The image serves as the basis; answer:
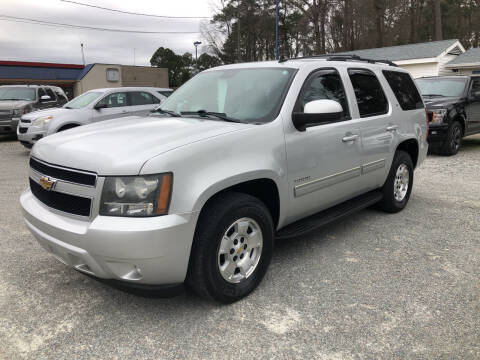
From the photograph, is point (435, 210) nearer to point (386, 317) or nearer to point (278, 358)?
point (386, 317)

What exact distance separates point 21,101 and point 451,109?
41.0 ft

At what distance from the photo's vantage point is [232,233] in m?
2.99

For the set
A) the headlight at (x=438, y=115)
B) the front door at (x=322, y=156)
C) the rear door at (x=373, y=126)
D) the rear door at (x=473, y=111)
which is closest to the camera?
the front door at (x=322, y=156)

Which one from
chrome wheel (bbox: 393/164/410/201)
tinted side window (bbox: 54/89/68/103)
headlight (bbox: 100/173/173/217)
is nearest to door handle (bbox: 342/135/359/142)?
chrome wheel (bbox: 393/164/410/201)

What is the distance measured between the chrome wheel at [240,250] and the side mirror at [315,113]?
0.92 meters

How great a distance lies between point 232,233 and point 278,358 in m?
0.91

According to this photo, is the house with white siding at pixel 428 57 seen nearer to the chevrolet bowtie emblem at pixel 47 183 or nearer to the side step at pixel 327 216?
the side step at pixel 327 216

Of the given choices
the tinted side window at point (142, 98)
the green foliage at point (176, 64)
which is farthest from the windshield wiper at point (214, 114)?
the green foliage at point (176, 64)

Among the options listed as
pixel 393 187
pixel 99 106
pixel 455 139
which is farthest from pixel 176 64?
pixel 393 187

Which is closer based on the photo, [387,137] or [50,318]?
[50,318]

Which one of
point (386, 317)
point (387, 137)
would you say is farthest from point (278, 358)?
point (387, 137)

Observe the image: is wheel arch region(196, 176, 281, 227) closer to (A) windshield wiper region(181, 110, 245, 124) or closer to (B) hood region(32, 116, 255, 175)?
(B) hood region(32, 116, 255, 175)

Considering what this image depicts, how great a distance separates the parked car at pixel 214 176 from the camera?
2.51m

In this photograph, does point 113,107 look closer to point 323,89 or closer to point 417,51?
point 323,89
